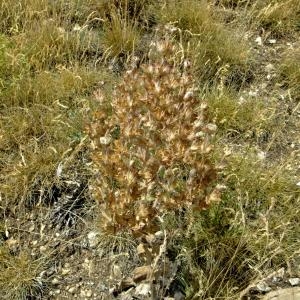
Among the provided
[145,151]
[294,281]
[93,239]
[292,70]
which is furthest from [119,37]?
[294,281]

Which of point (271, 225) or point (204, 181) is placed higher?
point (204, 181)

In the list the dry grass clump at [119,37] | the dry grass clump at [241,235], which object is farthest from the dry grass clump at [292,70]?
the dry grass clump at [119,37]

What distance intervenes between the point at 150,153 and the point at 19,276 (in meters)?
0.99

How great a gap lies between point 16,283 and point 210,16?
8.64 feet

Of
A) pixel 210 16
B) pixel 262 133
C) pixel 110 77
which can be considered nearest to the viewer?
pixel 262 133

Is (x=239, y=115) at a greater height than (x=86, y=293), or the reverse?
(x=239, y=115)

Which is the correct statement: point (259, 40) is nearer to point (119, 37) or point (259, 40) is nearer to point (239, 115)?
Result: point (239, 115)

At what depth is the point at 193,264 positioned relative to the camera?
265 centimetres

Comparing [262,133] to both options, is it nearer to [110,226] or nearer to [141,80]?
[141,80]

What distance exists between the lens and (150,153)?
93.8 inches

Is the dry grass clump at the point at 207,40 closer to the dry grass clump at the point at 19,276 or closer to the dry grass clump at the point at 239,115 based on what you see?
the dry grass clump at the point at 239,115

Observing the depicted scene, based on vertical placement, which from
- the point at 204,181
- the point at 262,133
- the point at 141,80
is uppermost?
the point at 141,80

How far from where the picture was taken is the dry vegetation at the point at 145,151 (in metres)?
2.40

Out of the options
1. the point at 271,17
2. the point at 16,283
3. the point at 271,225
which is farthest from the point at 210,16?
the point at 16,283
